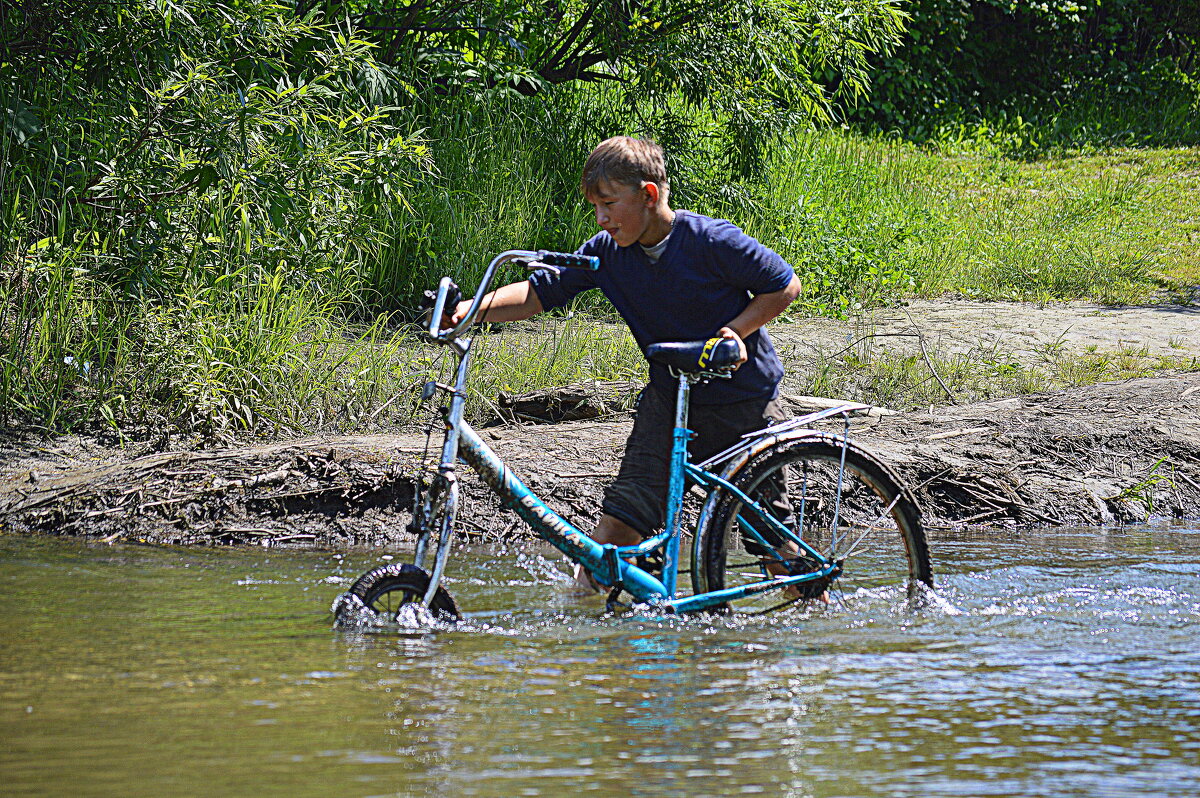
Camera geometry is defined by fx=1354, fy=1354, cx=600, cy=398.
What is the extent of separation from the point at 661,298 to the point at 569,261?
1.14 ft

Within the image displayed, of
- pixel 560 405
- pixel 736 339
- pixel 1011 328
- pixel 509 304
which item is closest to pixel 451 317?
pixel 509 304

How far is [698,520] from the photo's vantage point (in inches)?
169

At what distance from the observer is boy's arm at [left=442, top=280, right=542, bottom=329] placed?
4184mm

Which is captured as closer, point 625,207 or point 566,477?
point 625,207

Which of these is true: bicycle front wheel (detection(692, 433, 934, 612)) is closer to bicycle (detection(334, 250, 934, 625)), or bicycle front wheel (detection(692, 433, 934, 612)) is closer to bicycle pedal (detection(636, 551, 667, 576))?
bicycle (detection(334, 250, 934, 625))

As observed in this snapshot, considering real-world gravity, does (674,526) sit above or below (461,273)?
below

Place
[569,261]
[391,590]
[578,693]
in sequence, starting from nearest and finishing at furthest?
1. [578,693]
2. [391,590]
3. [569,261]

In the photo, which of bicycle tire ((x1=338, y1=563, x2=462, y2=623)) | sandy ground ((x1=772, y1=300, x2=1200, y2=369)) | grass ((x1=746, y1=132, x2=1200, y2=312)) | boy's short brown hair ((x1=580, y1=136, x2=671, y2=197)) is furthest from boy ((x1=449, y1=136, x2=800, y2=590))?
grass ((x1=746, y1=132, x2=1200, y2=312))

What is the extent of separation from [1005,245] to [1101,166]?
4665mm

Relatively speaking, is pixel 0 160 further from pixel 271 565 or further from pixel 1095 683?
pixel 1095 683

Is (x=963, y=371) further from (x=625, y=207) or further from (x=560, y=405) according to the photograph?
(x=625, y=207)

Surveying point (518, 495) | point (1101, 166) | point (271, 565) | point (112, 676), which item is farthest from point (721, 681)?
point (1101, 166)

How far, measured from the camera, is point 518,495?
162 inches

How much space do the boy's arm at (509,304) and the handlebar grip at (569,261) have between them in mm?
208
